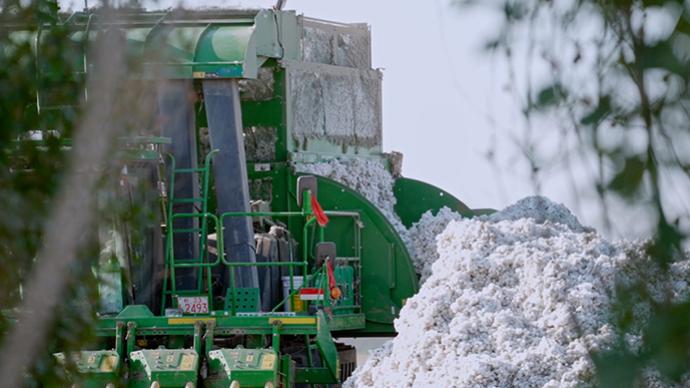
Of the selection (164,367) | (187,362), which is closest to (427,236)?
(187,362)

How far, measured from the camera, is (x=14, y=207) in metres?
3.42

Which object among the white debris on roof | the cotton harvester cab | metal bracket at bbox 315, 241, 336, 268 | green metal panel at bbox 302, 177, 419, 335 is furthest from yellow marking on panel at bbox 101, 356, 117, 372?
green metal panel at bbox 302, 177, 419, 335

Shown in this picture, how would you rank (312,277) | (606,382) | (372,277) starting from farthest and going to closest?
(372,277), (312,277), (606,382)

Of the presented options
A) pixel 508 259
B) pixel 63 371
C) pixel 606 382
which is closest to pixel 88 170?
pixel 63 371

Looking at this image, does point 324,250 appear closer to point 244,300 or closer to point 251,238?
point 251,238

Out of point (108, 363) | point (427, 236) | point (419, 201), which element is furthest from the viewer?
point (419, 201)

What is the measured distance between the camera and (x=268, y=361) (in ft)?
38.2

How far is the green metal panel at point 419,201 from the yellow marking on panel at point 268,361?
3.88 meters

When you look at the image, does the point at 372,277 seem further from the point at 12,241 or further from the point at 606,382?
the point at 606,382

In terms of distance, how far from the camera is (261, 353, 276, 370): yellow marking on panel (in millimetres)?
11574

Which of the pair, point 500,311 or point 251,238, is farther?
point 251,238

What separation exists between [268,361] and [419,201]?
13.9 ft

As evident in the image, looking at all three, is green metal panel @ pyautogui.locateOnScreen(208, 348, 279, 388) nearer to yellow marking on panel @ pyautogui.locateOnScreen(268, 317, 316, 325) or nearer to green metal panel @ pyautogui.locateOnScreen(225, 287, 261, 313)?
yellow marking on panel @ pyautogui.locateOnScreen(268, 317, 316, 325)

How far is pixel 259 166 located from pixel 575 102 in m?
11.4
